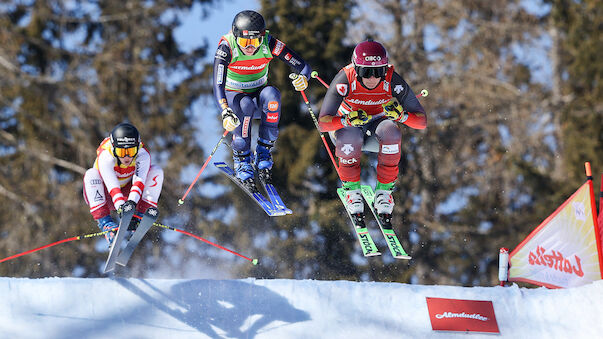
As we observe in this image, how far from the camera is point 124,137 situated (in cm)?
839

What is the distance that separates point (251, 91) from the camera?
374 inches

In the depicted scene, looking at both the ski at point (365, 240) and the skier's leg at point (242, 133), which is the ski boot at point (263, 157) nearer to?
the skier's leg at point (242, 133)

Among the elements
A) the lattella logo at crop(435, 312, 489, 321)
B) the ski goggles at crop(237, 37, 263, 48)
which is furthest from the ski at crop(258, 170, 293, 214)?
the lattella logo at crop(435, 312, 489, 321)

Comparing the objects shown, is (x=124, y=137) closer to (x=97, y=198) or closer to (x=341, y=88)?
(x=97, y=198)

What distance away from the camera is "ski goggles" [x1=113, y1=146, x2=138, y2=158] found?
8.45 metres

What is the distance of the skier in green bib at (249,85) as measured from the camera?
9008 millimetres

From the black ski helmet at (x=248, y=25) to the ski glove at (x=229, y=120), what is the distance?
80cm

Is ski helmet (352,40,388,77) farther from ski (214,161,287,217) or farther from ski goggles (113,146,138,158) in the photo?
ski goggles (113,146,138,158)

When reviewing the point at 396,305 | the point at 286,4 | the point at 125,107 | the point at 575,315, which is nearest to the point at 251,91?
the point at 396,305

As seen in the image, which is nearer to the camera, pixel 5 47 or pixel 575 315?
pixel 575 315

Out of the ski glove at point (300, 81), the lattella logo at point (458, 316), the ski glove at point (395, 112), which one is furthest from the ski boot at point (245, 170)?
the lattella logo at point (458, 316)

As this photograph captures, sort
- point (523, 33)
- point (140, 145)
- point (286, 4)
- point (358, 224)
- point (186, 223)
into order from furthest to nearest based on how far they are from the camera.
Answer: point (523, 33)
point (286, 4)
point (186, 223)
point (358, 224)
point (140, 145)

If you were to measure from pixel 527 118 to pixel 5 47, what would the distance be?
41.4 ft

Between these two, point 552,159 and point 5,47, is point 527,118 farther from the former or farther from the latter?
point 5,47
